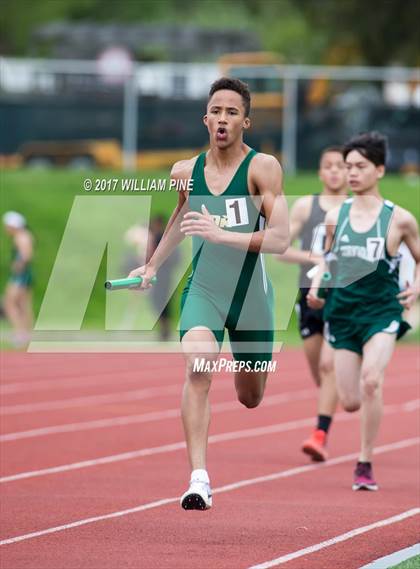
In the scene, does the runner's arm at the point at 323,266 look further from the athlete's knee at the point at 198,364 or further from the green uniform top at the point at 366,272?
the athlete's knee at the point at 198,364

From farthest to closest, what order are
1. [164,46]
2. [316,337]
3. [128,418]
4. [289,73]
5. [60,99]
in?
[164,46] → [60,99] → [289,73] → [128,418] → [316,337]

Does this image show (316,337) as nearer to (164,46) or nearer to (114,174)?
(114,174)

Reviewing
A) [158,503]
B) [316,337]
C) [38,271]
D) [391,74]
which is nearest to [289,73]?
[391,74]

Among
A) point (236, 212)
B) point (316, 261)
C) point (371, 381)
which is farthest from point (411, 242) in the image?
point (236, 212)

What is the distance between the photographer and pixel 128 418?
570 inches

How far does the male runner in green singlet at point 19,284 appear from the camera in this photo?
22688mm

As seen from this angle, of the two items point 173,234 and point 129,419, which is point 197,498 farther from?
point 129,419

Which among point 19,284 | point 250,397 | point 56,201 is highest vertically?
point 56,201

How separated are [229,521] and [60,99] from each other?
22889mm

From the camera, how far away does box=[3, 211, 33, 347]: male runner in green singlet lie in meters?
22.7

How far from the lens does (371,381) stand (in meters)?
9.57

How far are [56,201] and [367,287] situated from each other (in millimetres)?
21694

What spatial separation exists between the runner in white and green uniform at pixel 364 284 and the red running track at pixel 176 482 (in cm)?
105

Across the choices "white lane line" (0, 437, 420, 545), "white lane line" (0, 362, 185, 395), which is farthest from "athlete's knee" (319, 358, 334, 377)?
"white lane line" (0, 362, 185, 395)
